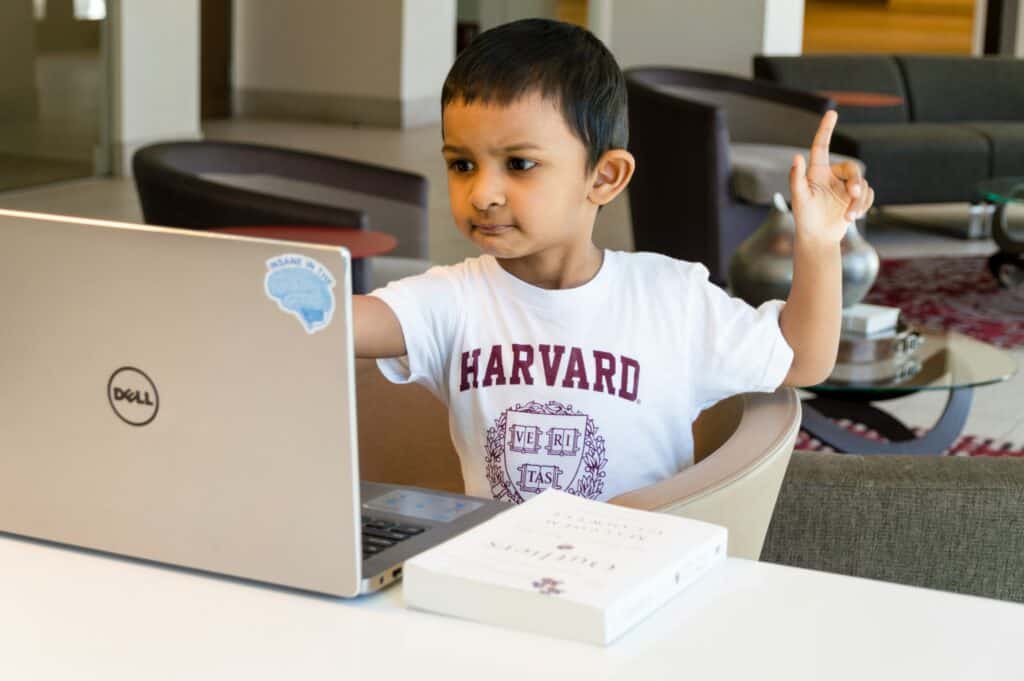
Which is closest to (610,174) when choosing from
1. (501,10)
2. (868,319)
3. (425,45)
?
(868,319)

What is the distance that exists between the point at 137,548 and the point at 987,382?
2603 mm

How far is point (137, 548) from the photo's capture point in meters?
1.27

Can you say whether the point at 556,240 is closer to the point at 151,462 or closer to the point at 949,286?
the point at 151,462

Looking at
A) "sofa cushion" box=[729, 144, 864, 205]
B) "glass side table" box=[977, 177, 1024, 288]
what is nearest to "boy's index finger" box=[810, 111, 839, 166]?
"sofa cushion" box=[729, 144, 864, 205]

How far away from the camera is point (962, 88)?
337 inches

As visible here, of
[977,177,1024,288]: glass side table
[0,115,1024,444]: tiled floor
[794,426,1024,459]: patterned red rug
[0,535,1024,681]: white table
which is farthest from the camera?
[977,177,1024,288]: glass side table

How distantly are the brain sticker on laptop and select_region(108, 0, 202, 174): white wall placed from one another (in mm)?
8019

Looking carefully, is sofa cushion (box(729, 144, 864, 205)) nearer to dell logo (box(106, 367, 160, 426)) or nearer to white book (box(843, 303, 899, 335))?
white book (box(843, 303, 899, 335))

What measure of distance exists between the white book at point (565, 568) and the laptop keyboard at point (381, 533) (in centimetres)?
9

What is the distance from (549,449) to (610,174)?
0.34m

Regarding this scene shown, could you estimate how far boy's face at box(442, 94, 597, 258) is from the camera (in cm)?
170

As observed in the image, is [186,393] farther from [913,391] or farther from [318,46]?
[318,46]

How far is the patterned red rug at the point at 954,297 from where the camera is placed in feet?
19.1

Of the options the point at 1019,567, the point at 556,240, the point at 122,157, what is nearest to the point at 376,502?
the point at 556,240
